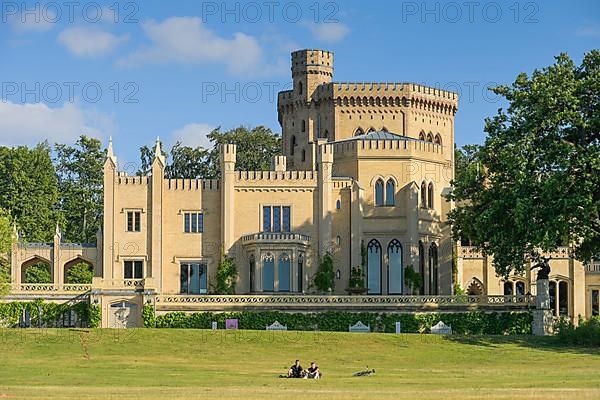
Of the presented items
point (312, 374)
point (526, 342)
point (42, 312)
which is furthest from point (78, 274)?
point (312, 374)

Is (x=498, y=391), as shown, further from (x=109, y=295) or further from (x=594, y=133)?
(x=109, y=295)

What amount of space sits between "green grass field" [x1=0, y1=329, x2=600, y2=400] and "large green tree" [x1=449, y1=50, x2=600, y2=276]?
4913 millimetres

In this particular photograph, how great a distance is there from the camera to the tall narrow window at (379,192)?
7269 centimetres

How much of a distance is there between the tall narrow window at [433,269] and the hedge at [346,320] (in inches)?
335

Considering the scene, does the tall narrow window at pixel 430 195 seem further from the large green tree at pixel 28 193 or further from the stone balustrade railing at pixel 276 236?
the large green tree at pixel 28 193

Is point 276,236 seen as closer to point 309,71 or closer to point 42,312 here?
point 42,312

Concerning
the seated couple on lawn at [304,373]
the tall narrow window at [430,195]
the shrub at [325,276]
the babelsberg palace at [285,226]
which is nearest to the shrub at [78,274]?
the babelsberg palace at [285,226]

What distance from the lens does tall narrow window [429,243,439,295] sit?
7312 cm

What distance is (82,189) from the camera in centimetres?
9888

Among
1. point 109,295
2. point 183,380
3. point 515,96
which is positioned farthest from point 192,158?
point 183,380

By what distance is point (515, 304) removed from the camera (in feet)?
212

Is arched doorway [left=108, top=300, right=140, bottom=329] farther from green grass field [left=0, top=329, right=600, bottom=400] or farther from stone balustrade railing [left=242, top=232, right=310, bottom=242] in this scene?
stone balustrade railing [left=242, top=232, right=310, bottom=242]

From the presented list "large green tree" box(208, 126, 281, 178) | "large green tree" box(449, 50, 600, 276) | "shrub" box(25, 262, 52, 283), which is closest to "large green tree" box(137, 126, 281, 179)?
"large green tree" box(208, 126, 281, 178)

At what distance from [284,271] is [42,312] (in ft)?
44.0
